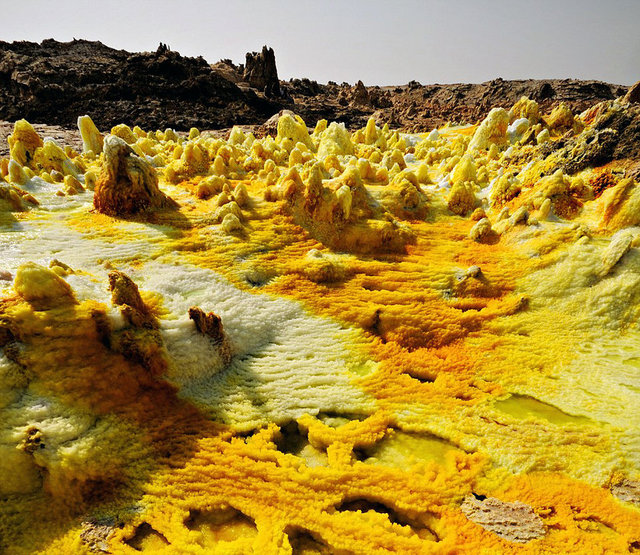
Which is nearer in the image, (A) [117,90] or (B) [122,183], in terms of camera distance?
(B) [122,183]

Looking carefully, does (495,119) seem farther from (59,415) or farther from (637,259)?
(59,415)

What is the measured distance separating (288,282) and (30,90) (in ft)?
81.3

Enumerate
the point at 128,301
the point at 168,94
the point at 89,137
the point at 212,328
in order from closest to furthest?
the point at 128,301, the point at 212,328, the point at 89,137, the point at 168,94

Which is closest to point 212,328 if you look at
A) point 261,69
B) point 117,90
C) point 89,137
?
point 89,137

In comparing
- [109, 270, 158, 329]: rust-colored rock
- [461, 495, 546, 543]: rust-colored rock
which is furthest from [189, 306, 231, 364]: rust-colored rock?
[461, 495, 546, 543]: rust-colored rock

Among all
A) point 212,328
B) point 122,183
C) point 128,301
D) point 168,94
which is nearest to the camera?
point 128,301

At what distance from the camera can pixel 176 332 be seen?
3.47m

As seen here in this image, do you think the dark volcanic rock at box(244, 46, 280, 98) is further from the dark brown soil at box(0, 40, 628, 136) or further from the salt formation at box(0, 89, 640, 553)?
the salt formation at box(0, 89, 640, 553)

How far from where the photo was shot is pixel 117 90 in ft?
74.6

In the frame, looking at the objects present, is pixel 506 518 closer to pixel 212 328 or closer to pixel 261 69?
pixel 212 328

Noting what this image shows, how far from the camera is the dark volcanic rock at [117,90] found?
67.2ft

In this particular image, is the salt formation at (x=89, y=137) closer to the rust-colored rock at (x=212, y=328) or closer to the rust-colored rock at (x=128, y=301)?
the rust-colored rock at (x=128, y=301)

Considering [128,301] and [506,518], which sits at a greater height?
[128,301]

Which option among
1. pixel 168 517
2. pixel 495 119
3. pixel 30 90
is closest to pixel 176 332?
pixel 168 517
